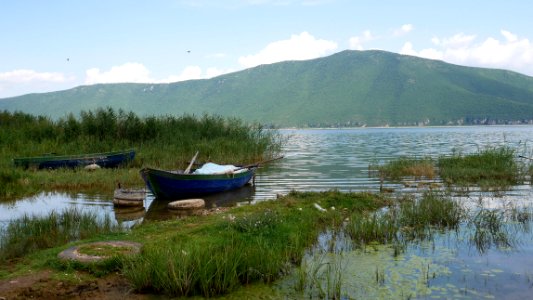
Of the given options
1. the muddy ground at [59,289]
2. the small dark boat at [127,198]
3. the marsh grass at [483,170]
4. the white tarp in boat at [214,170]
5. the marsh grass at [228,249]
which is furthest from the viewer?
the marsh grass at [483,170]

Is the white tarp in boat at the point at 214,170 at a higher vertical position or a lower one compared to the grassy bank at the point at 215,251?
higher

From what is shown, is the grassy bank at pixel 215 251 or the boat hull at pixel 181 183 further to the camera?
the boat hull at pixel 181 183

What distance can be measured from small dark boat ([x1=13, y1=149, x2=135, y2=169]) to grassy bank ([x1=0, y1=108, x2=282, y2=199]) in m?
0.62

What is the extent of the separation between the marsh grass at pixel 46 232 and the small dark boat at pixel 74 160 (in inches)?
533

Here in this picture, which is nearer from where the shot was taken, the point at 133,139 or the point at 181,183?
the point at 181,183

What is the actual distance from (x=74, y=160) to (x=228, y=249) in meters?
19.3

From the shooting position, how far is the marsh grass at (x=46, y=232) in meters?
9.34

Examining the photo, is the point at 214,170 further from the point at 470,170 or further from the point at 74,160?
the point at 470,170

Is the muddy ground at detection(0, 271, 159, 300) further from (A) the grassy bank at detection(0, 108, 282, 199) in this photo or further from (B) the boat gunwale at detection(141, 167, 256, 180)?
(A) the grassy bank at detection(0, 108, 282, 199)

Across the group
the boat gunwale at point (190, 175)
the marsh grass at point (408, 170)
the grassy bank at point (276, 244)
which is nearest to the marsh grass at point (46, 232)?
the grassy bank at point (276, 244)

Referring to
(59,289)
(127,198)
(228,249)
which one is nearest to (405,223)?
(228,249)

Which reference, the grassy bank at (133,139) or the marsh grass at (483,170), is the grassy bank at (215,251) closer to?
the marsh grass at (483,170)

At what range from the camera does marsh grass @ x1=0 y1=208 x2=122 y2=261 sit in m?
9.34

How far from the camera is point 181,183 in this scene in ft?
57.5
